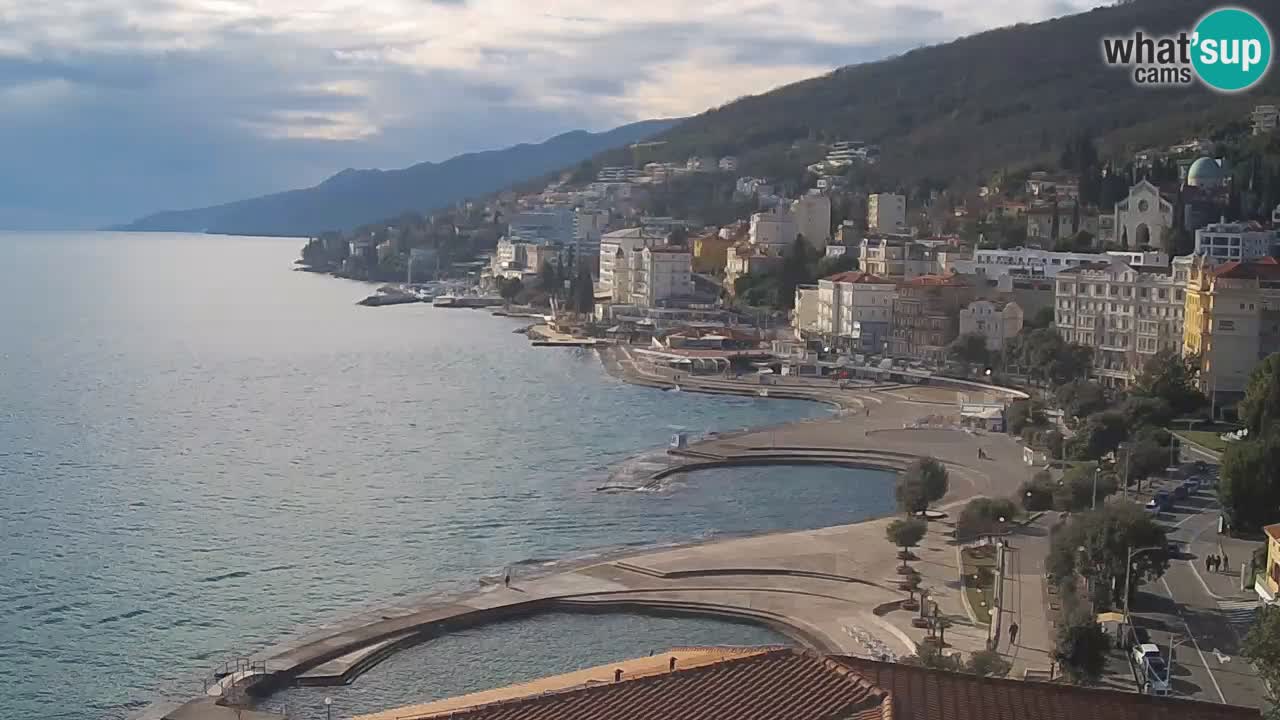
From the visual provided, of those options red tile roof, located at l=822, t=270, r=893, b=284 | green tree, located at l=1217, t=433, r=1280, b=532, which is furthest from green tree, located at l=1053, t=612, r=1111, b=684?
red tile roof, located at l=822, t=270, r=893, b=284

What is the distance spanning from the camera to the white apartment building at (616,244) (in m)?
65.9

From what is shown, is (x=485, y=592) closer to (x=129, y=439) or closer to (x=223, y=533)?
(x=223, y=533)

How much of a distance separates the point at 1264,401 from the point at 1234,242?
16379 mm

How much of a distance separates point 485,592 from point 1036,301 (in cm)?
2611

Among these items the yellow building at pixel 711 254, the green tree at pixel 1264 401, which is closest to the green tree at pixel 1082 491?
the green tree at pixel 1264 401

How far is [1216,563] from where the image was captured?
16188 millimetres

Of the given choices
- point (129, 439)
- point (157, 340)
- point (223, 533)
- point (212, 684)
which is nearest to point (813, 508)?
point (223, 533)

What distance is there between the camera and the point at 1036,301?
39.8 meters

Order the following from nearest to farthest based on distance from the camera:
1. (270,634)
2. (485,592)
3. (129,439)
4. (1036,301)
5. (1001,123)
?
(270,634)
(485,592)
(129,439)
(1036,301)
(1001,123)

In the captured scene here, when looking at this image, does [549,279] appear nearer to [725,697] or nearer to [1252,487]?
[1252,487]

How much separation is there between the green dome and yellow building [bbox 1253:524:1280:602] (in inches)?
1271

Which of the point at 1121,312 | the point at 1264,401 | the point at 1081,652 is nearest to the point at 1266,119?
the point at 1121,312

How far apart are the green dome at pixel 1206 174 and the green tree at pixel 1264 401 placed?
23.6 metres

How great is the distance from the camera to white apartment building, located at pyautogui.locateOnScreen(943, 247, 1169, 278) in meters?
40.6
